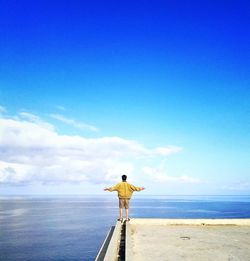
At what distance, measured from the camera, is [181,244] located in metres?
7.64

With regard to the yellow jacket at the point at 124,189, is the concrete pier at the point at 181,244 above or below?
below

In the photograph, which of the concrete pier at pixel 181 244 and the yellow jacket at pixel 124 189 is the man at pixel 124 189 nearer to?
the yellow jacket at pixel 124 189

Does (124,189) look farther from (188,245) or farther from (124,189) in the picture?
(188,245)

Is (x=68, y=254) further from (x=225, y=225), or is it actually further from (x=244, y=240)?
(x=244, y=240)

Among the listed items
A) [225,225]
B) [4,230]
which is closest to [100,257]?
[225,225]

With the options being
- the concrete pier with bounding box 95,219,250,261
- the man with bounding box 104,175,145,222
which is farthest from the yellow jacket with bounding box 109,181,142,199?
the concrete pier with bounding box 95,219,250,261

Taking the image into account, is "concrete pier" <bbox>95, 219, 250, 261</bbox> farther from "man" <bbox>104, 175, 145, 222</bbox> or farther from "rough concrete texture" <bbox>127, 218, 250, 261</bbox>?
"man" <bbox>104, 175, 145, 222</bbox>

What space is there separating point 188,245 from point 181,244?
185 mm

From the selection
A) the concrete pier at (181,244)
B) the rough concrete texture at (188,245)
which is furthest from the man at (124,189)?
the rough concrete texture at (188,245)

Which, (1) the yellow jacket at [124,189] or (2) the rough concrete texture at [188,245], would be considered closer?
(2) the rough concrete texture at [188,245]

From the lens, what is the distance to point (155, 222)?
1184cm

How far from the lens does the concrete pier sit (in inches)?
247

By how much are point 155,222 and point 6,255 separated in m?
46.4

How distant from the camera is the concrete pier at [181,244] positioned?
20.6 ft
